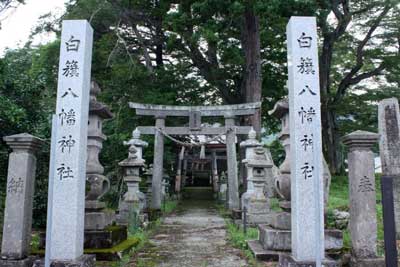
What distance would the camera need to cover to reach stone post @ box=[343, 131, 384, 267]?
17.7ft

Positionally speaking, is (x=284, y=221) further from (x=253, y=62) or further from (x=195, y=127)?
(x=253, y=62)

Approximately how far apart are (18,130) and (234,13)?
8.09 m

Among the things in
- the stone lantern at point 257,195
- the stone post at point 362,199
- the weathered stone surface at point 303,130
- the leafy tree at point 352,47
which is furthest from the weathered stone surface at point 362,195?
the leafy tree at point 352,47

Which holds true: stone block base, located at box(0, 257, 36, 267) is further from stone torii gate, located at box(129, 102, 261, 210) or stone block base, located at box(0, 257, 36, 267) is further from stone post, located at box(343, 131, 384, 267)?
stone torii gate, located at box(129, 102, 261, 210)

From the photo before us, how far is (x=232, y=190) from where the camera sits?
14.2m

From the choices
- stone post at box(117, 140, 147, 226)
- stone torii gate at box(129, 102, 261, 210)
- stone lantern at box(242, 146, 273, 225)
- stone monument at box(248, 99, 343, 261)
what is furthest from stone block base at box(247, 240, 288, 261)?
stone torii gate at box(129, 102, 261, 210)

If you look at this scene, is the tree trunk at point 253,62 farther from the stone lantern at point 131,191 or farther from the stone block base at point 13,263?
the stone block base at point 13,263

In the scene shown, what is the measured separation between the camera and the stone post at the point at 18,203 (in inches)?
207

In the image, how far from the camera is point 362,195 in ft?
18.1

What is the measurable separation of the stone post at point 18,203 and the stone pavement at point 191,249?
1733mm

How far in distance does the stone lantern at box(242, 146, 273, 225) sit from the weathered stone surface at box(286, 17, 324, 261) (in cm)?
440

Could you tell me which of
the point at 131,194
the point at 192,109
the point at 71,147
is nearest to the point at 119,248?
the point at 71,147

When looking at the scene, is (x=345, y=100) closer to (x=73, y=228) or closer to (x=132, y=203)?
(x=132, y=203)

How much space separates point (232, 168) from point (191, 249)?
7527 millimetres
